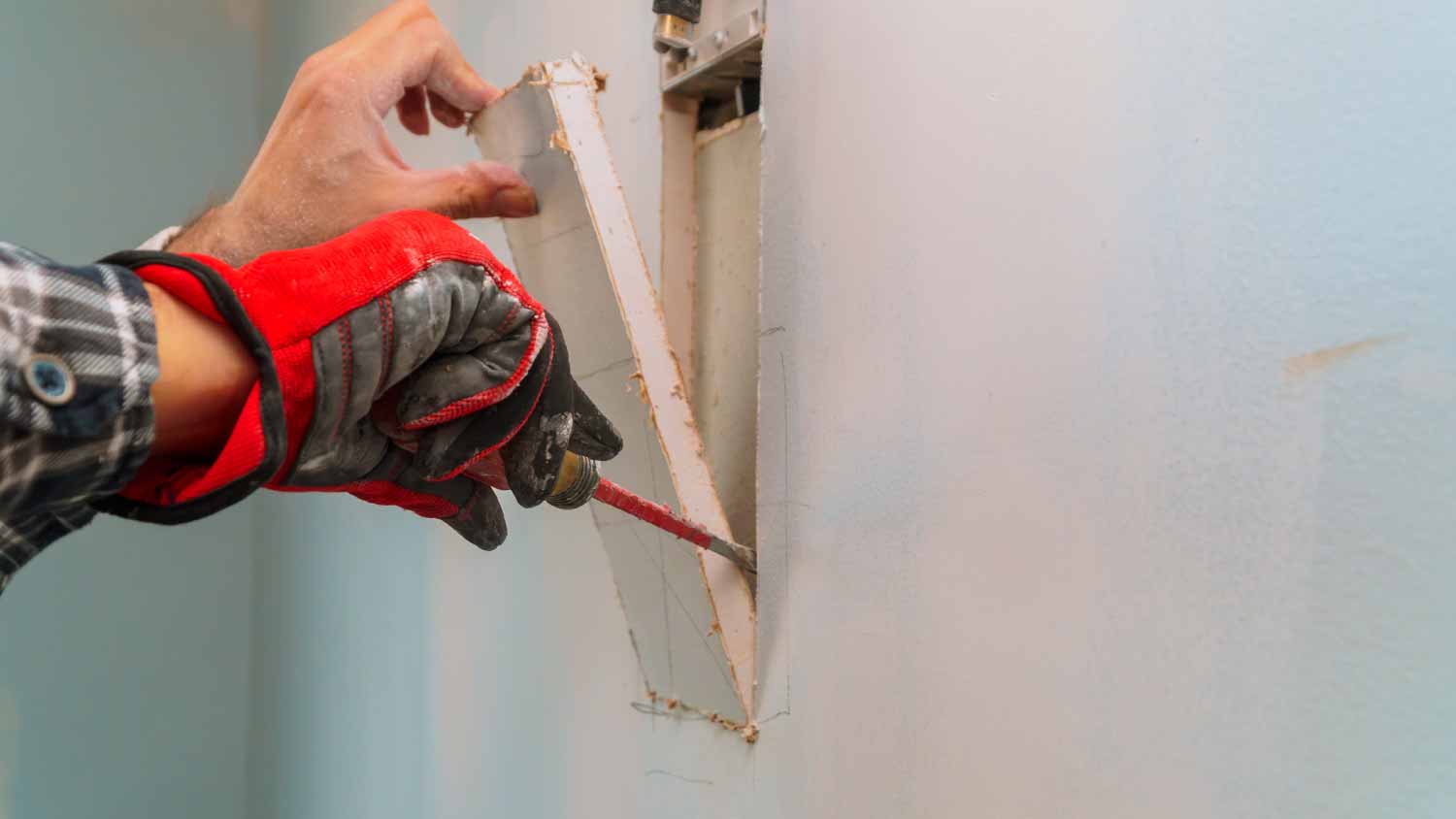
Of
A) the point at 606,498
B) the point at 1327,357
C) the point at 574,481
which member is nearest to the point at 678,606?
the point at 606,498

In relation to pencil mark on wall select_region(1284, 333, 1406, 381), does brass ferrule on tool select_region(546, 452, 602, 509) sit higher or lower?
lower

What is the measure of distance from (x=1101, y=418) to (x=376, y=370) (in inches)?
18.6

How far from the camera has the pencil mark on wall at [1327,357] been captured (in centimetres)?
59

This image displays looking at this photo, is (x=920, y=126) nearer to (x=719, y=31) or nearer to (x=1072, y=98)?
(x=1072, y=98)

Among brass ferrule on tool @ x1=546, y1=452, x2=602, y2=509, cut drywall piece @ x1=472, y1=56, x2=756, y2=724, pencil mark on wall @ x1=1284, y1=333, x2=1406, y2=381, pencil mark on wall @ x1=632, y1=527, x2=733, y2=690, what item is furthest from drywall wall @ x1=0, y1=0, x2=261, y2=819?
pencil mark on wall @ x1=1284, y1=333, x2=1406, y2=381

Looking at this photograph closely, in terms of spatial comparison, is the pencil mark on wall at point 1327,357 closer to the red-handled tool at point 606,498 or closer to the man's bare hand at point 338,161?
the red-handled tool at point 606,498

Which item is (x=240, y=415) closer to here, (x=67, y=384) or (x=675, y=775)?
(x=67, y=384)

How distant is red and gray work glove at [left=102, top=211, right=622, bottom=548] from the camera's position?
55 centimetres

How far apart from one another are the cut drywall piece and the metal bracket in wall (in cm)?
17

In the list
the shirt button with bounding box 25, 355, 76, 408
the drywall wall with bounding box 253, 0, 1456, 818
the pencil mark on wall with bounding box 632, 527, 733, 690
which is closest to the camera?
the shirt button with bounding box 25, 355, 76, 408

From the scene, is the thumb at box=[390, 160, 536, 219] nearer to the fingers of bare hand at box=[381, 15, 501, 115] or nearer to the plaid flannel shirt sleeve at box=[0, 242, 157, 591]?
the fingers of bare hand at box=[381, 15, 501, 115]

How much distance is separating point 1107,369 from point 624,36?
804mm

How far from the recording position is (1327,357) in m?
0.61

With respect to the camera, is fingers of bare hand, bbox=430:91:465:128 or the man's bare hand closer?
the man's bare hand
